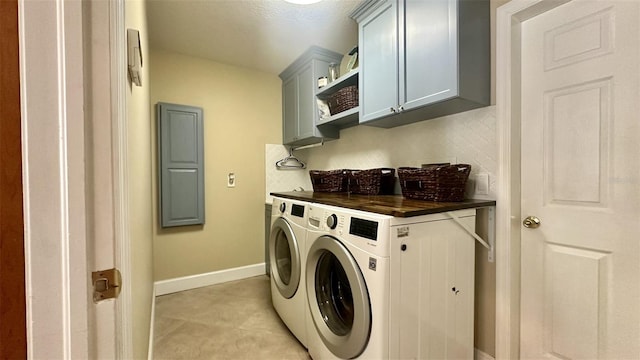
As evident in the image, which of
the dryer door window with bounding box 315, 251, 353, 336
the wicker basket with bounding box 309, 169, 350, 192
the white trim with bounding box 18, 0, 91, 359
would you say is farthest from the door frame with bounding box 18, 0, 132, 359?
the wicker basket with bounding box 309, 169, 350, 192

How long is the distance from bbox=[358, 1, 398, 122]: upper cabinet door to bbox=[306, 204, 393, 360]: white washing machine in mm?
811

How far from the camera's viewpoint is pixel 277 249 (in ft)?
7.16

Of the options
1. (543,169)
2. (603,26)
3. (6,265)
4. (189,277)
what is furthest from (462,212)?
(189,277)

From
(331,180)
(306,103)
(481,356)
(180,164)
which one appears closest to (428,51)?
(331,180)

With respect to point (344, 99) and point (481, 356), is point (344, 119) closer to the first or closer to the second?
point (344, 99)

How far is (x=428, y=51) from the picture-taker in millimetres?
Answer: 1510

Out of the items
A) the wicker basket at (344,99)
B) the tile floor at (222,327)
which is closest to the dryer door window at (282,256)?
the tile floor at (222,327)

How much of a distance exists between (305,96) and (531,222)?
216cm

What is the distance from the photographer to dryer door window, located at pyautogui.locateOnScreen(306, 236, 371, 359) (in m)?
1.24

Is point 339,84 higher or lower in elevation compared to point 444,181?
higher

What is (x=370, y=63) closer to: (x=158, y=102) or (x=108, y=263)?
(x=108, y=263)

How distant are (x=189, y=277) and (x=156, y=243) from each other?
0.48 metres

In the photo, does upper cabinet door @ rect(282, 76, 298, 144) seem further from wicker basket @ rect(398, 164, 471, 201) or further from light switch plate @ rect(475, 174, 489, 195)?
light switch plate @ rect(475, 174, 489, 195)

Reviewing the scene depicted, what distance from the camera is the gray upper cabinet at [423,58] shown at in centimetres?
140
